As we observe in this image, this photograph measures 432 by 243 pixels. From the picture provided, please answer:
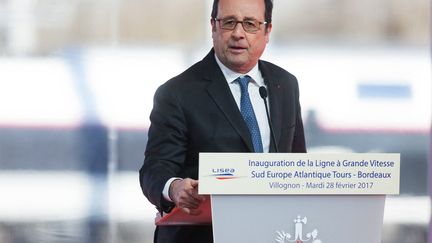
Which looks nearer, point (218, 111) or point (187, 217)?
point (187, 217)

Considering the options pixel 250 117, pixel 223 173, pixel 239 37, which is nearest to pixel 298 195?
pixel 223 173

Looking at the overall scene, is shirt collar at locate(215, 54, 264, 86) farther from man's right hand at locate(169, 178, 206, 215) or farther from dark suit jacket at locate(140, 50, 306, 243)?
man's right hand at locate(169, 178, 206, 215)

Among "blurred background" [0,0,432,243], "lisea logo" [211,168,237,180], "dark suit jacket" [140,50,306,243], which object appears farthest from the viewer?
"blurred background" [0,0,432,243]

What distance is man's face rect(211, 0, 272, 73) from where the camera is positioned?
2703 millimetres

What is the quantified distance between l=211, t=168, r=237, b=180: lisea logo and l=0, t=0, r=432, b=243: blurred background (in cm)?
241

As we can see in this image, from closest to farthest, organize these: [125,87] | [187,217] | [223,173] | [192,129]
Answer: [223,173], [187,217], [192,129], [125,87]

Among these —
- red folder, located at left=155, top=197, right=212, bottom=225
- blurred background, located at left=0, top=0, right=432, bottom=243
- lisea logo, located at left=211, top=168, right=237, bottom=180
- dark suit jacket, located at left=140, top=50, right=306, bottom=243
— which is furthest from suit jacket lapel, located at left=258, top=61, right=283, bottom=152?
blurred background, located at left=0, top=0, right=432, bottom=243

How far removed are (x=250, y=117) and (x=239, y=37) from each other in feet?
0.72

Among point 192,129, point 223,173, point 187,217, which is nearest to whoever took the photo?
point 223,173

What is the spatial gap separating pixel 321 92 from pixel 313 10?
1.38 ft

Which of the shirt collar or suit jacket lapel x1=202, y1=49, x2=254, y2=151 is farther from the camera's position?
the shirt collar

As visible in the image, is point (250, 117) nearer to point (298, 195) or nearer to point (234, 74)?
point (234, 74)

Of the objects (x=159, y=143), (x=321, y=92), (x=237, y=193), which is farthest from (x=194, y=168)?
(x=321, y=92)

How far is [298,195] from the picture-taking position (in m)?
2.33
